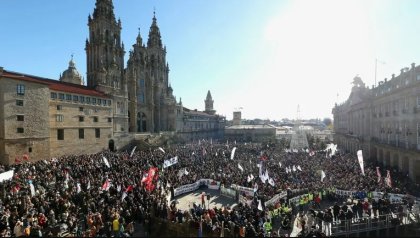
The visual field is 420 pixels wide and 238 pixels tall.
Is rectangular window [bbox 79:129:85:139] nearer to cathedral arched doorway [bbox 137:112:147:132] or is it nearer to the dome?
cathedral arched doorway [bbox 137:112:147:132]

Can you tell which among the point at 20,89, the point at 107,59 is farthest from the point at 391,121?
the point at 107,59

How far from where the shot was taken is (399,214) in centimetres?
1895

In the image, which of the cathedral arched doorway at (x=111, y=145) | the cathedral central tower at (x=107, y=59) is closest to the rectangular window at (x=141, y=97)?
the cathedral central tower at (x=107, y=59)

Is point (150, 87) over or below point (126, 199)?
over

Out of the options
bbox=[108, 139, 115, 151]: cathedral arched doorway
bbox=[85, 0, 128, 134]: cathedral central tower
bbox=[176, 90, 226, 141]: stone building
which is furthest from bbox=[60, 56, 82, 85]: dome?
bbox=[108, 139, 115, 151]: cathedral arched doorway

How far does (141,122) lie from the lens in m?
69.8

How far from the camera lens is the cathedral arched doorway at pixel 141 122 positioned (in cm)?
6925

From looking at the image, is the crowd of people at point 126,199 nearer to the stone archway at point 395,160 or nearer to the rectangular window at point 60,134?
the stone archway at point 395,160

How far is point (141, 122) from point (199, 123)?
29623 mm

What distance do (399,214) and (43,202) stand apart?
2307cm

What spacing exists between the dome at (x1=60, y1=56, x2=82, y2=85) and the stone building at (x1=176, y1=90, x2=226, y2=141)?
91.5ft

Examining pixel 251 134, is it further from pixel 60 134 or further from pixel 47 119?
pixel 47 119

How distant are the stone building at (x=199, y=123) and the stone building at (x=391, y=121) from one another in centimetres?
4373

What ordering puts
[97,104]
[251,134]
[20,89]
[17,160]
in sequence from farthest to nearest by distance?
[251,134], [97,104], [20,89], [17,160]
